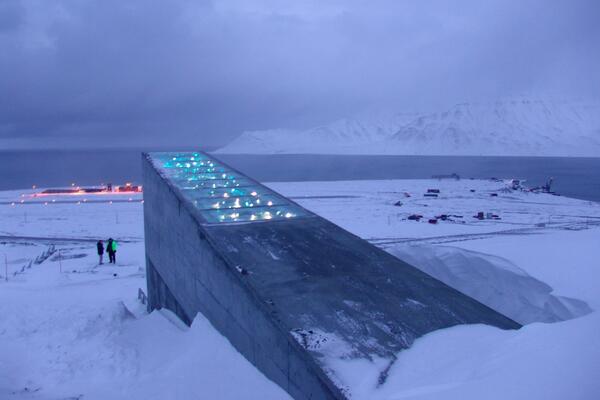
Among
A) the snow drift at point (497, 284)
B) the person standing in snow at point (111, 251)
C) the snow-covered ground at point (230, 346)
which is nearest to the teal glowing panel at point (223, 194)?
the snow-covered ground at point (230, 346)

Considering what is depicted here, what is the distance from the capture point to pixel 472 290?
514 inches

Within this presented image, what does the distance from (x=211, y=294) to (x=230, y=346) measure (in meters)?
1.32

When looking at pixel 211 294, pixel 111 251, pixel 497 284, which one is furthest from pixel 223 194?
pixel 111 251

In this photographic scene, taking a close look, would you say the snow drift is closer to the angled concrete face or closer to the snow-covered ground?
the snow-covered ground

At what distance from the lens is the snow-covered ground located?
15.3 ft

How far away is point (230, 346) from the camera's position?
7.24 meters

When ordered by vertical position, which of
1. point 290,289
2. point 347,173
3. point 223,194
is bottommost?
point 347,173

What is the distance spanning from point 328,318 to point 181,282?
4968 millimetres

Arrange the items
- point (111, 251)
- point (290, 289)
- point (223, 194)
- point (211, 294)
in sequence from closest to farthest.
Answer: point (290, 289) → point (211, 294) → point (223, 194) → point (111, 251)

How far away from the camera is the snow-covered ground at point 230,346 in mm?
4676

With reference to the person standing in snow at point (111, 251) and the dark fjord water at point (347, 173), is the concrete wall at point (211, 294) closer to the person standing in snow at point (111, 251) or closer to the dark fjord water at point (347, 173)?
the person standing in snow at point (111, 251)

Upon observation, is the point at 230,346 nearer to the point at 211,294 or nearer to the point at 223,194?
the point at 211,294

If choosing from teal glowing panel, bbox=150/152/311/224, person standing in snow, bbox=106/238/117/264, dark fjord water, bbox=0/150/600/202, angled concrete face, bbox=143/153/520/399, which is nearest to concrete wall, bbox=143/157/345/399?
angled concrete face, bbox=143/153/520/399

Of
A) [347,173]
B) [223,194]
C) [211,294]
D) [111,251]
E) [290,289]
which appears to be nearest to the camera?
[290,289]
